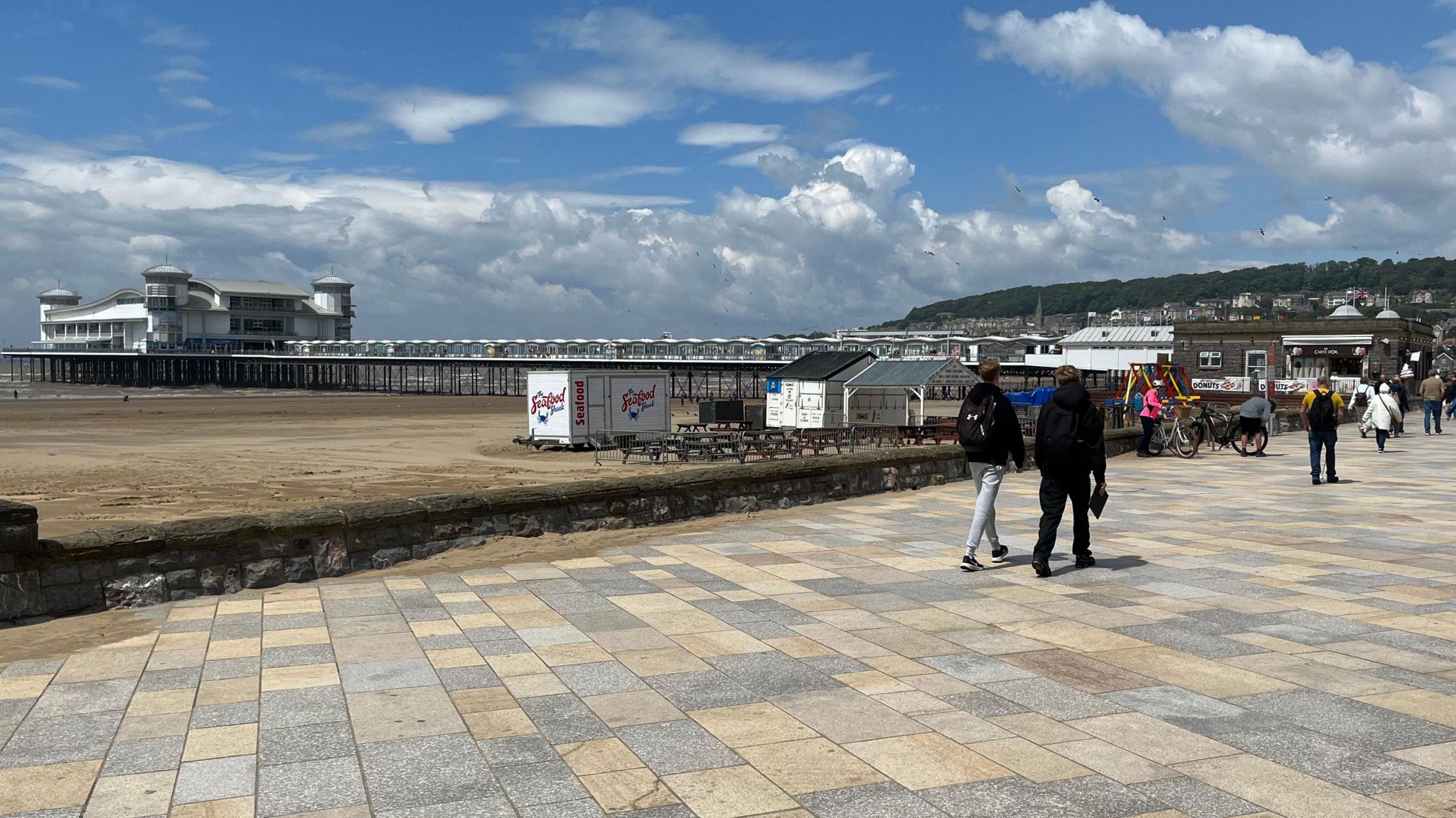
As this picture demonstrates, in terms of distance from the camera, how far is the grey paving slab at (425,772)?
3.92m

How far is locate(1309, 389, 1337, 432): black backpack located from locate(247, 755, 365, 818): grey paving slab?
1303cm

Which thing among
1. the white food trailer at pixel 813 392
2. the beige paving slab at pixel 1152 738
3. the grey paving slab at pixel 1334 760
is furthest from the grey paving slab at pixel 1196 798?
the white food trailer at pixel 813 392

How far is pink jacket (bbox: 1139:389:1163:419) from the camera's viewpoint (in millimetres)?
18047

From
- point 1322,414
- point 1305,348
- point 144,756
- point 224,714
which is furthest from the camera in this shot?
point 1305,348

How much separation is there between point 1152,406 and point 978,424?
11.3 metres

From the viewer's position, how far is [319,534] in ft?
26.5

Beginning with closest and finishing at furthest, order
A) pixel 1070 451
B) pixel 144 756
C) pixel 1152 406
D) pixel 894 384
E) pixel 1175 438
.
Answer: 1. pixel 144 756
2. pixel 1070 451
3. pixel 1152 406
4. pixel 1175 438
5. pixel 894 384

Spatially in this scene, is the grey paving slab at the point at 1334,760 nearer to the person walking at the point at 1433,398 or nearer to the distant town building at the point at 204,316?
the person walking at the point at 1433,398

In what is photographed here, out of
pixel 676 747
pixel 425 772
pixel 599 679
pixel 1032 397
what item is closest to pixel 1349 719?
pixel 676 747

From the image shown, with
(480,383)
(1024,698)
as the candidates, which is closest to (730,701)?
(1024,698)

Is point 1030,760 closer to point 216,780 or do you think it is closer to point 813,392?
point 216,780

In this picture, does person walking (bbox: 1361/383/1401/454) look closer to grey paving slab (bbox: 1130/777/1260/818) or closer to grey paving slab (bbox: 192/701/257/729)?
grey paving slab (bbox: 1130/777/1260/818)

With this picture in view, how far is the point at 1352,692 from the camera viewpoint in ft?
16.4

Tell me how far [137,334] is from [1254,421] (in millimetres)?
127219
